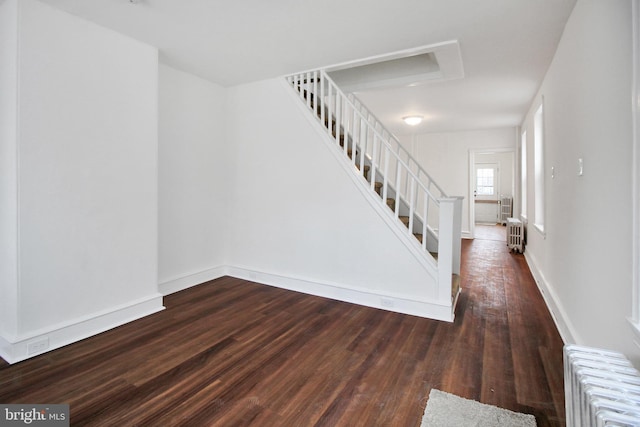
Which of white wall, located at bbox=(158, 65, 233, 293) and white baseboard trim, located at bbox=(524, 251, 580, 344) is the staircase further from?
white wall, located at bbox=(158, 65, 233, 293)

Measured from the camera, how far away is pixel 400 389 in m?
1.94

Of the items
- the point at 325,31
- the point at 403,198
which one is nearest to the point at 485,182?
the point at 403,198

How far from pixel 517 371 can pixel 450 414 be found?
76 cm

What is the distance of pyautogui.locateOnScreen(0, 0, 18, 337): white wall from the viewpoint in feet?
7.31

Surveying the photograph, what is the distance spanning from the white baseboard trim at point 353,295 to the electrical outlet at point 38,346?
2150 mm

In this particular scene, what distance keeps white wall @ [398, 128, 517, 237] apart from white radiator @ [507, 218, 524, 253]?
1477 millimetres

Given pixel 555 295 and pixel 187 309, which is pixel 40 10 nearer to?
pixel 187 309

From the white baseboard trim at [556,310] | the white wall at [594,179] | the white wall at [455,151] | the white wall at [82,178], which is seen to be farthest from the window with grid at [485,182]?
the white wall at [82,178]

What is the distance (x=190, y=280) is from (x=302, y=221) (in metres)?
1.56

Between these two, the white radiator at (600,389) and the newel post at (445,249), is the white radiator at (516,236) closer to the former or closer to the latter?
the newel post at (445,249)

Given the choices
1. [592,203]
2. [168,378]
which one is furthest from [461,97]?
[168,378]

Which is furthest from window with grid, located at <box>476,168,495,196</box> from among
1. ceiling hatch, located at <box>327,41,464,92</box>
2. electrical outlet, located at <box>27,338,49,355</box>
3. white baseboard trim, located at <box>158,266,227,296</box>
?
electrical outlet, located at <box>27,338,49,355</box>

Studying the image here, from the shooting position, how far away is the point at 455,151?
301 inches

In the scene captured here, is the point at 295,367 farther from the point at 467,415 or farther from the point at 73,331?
the point at 73,331
